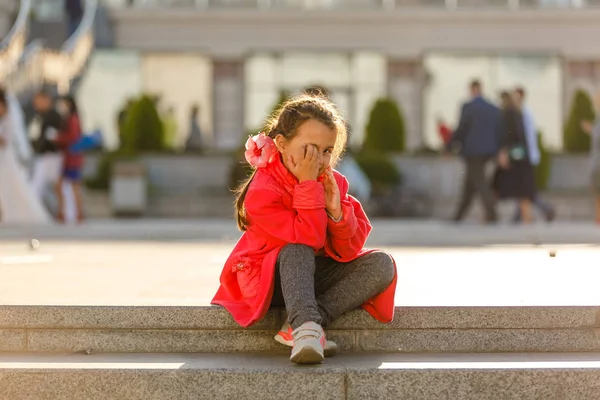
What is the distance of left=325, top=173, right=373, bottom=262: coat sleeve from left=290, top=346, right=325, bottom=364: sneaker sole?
0.57 metres

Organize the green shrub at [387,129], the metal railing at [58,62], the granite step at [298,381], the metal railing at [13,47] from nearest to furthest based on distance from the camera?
the granite step at [298,381] → the green shrub at [387,129] → the metal railing at [13,47] → the metal railing at [58,62]

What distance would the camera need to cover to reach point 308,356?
4.47m

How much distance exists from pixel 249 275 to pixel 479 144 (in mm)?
9913

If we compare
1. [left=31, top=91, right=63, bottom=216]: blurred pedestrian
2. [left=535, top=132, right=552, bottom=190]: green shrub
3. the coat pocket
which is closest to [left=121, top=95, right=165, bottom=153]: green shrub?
[left=31, top=91, right=63, bottom=216]: blurred pedestrian

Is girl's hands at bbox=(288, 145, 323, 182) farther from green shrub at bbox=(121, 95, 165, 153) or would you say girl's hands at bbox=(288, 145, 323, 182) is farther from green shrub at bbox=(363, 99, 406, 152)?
green shrub at bbox=(363, 99, 406, 152)

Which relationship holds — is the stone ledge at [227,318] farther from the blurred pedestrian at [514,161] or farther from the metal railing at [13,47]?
the metal railing at [13,47]

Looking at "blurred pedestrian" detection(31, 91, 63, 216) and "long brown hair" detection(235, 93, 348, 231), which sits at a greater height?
"long brown hair" detection(235, 93, 348, 231)

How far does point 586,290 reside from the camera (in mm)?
5707

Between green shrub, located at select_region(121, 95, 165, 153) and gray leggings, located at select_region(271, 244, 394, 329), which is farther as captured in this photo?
green shrub, located at select_region(121, 95, 165, 153)

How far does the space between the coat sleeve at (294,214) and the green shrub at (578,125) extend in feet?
58.5

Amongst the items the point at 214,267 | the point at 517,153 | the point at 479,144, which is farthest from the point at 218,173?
the point at 214,267

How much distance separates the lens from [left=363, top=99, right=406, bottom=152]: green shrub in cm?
2098

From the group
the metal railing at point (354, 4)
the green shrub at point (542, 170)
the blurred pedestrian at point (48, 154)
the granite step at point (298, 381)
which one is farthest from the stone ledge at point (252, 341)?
the metal railing at point (354, 4)

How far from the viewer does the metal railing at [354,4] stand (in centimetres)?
2903
